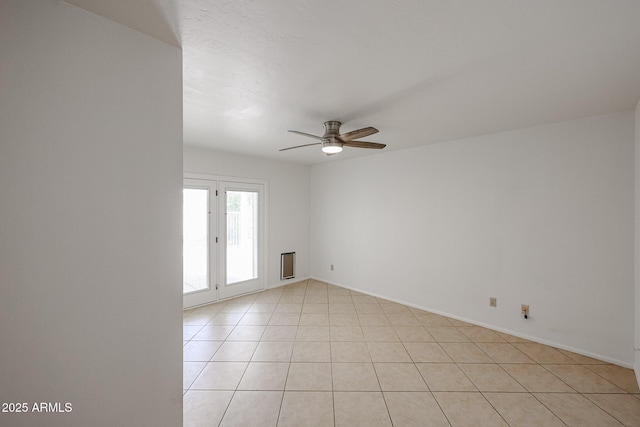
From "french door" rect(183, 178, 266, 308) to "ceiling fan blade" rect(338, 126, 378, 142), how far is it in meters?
2.56

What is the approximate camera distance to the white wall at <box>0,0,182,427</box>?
0.97 metres

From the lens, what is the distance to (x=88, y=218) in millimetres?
1133

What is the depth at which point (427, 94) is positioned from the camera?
2.08 m

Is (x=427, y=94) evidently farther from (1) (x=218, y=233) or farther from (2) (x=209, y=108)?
(1) (x=218, y=233)

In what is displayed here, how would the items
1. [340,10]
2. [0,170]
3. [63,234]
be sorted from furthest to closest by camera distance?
[340,10], [63,234], [0,170]

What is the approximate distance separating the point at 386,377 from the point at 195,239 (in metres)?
3.30

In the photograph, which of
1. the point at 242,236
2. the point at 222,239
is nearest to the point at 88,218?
the point at 222,239

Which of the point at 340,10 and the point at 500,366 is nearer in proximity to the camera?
the point at 340,10

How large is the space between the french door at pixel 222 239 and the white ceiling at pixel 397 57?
1.63 metres

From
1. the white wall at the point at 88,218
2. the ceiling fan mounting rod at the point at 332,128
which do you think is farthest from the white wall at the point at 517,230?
the white wall at the point at 88,218

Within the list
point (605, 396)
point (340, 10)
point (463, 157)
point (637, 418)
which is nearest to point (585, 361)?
point (605, 396)

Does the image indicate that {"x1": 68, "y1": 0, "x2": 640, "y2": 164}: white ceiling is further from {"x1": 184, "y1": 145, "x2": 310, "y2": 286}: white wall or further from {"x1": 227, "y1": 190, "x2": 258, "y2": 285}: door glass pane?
{"x1": 227, "y1": 190, "x2": 258, "y2": 285}: door glass pane

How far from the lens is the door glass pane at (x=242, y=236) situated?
4359 millimetres

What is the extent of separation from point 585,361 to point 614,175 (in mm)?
1913
